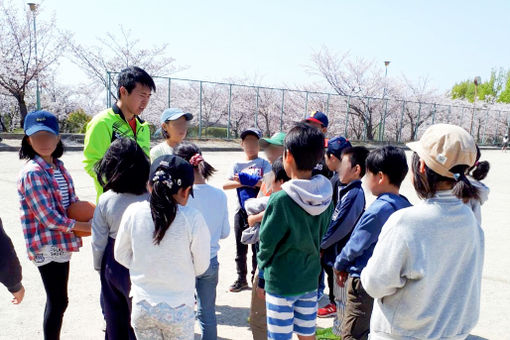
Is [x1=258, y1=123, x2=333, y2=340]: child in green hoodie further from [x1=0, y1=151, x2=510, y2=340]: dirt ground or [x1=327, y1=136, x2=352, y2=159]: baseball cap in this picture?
[x1=327, y1=136, x2=352, y2=159]: baseball cap

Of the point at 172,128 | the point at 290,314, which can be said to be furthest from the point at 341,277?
the point at 172,128

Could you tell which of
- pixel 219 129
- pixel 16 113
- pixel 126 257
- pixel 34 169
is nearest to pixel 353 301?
pixel 126 257

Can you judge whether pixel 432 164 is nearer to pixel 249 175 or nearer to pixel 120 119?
pixel 249 175

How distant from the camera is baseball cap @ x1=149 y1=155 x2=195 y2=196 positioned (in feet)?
5.89

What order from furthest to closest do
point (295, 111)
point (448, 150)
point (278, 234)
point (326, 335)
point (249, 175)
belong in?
point (295, 111)
point (249, 175)
point (326, 335)
point (278, 234)
point (448, 150)

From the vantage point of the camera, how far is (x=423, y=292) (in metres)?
1.53

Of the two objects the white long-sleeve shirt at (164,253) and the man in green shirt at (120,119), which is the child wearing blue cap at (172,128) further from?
the white long-sleeve shirt at (164,253)

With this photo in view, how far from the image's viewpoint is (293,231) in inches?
80.0

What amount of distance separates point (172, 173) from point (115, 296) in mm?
853

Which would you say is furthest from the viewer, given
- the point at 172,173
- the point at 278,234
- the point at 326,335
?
the point at 326,335

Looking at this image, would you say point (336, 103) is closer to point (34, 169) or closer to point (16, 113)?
point (16, 113)

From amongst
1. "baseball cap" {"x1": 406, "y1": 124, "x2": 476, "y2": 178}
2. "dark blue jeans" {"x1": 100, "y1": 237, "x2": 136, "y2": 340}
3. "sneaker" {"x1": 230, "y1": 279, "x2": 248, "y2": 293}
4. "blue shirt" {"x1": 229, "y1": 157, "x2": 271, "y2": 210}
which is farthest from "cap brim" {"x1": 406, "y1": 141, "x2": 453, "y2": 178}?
"sneaker" {"x1": 230, "y1": 279, "x2": 248, "y2": 293}

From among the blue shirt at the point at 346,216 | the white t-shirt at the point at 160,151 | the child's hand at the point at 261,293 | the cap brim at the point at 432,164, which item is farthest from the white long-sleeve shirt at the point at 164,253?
the white t-shirt at the point at 160,151

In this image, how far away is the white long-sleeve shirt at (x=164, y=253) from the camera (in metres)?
1.82
